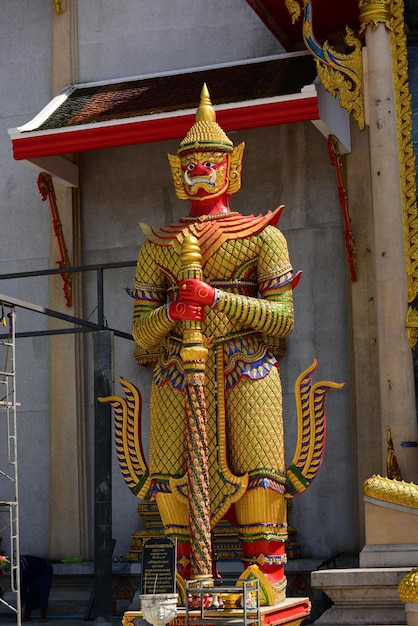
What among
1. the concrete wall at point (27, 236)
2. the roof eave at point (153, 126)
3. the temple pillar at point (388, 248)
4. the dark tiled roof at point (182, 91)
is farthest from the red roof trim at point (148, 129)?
the concrete wall at point (27, 236)

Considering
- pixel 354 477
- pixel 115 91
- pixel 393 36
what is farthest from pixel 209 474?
pixel 115 91

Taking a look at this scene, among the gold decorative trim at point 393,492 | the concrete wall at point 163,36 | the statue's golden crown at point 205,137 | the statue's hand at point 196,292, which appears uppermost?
the concrete wall at point 163,36

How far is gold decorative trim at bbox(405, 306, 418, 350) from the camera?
1138 centimetres

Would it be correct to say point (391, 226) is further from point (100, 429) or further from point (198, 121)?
point (100, 429)

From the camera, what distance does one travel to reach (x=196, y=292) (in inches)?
366

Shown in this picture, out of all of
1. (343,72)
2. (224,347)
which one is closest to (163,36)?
(343,72)

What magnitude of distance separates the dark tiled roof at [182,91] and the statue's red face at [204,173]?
8.48 feet

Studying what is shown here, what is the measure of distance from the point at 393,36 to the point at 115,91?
3519 millimetres

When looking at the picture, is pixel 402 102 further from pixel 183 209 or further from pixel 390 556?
pixel 390 556

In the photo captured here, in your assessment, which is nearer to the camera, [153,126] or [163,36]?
[153,126]

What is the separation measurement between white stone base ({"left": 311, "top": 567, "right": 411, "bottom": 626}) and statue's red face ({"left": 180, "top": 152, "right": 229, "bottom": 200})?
10.4 ft

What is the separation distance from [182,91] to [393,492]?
5366 millimetres

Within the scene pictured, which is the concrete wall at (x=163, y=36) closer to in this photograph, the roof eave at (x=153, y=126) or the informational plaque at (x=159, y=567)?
the roof eave at (x=153, y=126)

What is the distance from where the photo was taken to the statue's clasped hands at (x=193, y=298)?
366 inches
